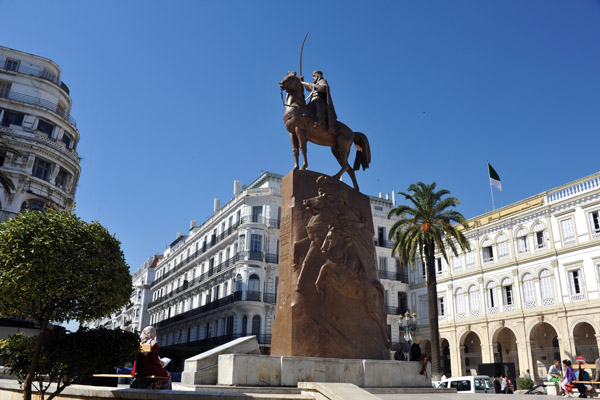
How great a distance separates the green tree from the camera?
843cm

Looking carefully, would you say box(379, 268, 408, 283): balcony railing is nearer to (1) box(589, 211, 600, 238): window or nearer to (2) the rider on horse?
(1) box(589, 211, 600, 238): window

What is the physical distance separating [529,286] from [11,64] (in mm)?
43933

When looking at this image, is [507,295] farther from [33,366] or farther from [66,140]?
[66,140]

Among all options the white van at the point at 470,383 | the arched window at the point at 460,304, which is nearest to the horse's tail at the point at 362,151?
the white van at the point at 470,383

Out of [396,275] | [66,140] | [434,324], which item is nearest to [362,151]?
[434,324]

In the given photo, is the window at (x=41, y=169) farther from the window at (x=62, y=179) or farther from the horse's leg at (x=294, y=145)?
the horse's leg at (x=294, y=145)

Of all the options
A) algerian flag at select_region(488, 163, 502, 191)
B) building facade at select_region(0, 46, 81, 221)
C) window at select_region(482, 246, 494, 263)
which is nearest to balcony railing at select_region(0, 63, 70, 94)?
building facade at select_region(0, 46, 81, 221)

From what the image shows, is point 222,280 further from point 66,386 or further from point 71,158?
point 66,386

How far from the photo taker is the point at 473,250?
136 feet

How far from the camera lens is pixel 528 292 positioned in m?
36.0

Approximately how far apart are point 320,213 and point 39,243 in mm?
5434

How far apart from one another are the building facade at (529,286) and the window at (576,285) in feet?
0.22

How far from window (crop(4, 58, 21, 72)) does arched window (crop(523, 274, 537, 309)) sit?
42.9 m

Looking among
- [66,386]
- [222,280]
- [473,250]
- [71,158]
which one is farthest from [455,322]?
[66,386]
